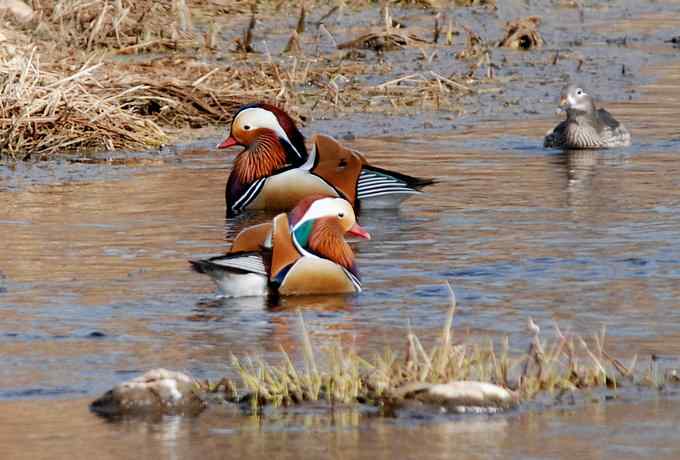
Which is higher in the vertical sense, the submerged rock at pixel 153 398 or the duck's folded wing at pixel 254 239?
the duck's folded wing at pixel 254 239

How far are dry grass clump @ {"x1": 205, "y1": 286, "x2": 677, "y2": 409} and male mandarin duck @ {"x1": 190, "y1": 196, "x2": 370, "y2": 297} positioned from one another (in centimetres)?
164

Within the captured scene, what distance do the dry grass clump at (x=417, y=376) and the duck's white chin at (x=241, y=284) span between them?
A: 1.62 m

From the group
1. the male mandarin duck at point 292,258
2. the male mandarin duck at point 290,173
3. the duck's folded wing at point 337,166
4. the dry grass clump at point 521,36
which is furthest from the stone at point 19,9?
the male mandarin duck at point 292,258

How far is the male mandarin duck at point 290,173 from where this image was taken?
11383mm

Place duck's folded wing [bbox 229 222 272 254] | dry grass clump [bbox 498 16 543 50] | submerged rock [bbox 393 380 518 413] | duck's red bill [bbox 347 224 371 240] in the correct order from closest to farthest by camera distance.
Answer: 1. submerged rock [bbox 393 380 518 413]
2. duck's folded wing [bbox 229 222 272 254]
3. duck's red bill [bbox 347 224 371 240]
4. dry grass clump [bbox 498 16 543 50]

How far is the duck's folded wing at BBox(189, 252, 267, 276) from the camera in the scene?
318 inches

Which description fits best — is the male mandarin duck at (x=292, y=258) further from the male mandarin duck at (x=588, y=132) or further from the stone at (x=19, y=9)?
the stone at (x=19, y=9)

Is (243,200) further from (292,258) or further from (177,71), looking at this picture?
(177,71)

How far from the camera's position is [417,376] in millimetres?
6254

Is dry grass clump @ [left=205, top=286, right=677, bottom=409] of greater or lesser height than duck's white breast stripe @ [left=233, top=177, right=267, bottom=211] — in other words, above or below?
below

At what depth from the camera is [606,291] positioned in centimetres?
846

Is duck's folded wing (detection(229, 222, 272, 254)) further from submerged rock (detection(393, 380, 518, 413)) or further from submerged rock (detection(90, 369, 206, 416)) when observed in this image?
submerged rock (detection(393, 380, 518, 413))

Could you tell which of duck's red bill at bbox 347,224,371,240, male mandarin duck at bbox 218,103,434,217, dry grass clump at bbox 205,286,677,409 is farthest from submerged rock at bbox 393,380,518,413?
male mandarin duck at bbox 218,103,434,217

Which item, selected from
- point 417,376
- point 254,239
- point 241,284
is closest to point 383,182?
point 254,239
